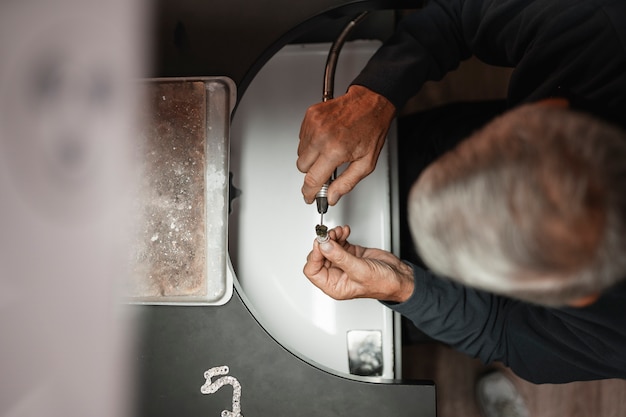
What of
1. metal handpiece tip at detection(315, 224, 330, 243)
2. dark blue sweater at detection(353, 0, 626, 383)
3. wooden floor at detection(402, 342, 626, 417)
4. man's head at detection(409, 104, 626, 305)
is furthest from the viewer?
wooden floor at detection(402, 342, 626, 417)

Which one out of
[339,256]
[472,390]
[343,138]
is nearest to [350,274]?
[339,256]

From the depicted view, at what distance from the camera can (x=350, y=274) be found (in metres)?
0.70

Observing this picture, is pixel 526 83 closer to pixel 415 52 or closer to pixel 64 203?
pixel 415 52

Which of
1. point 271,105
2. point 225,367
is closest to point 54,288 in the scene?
point 225,367

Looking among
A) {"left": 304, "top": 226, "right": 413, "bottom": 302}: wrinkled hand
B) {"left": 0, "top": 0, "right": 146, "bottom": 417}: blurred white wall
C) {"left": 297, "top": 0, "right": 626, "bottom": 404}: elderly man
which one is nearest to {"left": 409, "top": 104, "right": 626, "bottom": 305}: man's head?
{"left": 297, "top": 0, "right": 626, "bottom": 404}: elderly man

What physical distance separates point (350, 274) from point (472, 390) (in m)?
0.81

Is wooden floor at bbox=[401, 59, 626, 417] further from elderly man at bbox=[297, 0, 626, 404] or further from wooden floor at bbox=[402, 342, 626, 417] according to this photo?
elderly man at bbox=[297, 0, 626, 404]

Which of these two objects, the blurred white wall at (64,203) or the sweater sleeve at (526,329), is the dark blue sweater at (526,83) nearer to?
the sweater sleeve at (526,329)

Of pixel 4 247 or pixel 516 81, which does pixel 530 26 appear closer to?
pixel 516 81

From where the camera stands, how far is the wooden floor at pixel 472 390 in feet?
4.31

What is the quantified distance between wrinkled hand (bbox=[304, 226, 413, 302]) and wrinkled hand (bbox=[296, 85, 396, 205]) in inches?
2.9

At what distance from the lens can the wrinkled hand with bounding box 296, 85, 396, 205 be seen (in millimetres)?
684

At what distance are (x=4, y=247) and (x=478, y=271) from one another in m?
0.54

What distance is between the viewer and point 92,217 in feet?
2.19
